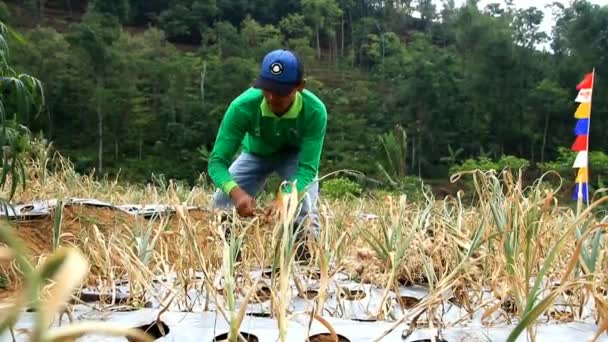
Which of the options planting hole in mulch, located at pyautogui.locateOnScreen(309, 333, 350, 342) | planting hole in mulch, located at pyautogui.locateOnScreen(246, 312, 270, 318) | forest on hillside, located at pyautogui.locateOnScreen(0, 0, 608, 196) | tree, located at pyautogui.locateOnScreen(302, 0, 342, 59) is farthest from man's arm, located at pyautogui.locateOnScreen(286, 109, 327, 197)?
tree, located at pyautogui.locateOnScreen(302, 0, 342, 59)

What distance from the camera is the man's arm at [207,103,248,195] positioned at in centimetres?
214

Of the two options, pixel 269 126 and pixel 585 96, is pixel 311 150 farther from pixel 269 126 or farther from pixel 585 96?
pixel 585 96

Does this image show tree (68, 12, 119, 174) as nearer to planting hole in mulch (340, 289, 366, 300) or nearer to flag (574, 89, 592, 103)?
flag (574, 89, 592, 103)

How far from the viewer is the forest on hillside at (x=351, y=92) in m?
20.8

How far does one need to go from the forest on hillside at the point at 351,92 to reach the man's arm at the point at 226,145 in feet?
46.5

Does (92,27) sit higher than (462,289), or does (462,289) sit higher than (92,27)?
(92,27)

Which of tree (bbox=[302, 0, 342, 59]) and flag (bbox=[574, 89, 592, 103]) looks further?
tree (bbox=[302, 0, 342, 59])

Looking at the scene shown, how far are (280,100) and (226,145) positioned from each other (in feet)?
0.79

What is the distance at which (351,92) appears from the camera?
2802 cm

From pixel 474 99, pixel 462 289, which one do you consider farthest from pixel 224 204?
pixel 474 99

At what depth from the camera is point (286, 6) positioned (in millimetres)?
40156

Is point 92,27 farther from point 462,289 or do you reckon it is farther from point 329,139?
point 462,289

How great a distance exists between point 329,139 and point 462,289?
852 inches

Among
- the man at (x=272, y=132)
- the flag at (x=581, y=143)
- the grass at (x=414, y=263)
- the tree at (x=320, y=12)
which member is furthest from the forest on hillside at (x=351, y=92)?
the grass at (x=414, y=263)
